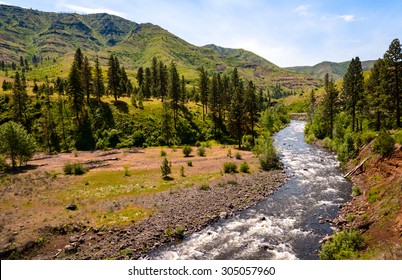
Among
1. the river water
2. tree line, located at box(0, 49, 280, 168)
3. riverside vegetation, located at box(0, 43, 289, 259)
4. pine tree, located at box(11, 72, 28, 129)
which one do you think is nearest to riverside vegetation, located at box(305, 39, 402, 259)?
the river water

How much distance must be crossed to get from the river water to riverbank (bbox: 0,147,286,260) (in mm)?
1851

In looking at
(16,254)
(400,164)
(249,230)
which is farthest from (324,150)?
(16,254)

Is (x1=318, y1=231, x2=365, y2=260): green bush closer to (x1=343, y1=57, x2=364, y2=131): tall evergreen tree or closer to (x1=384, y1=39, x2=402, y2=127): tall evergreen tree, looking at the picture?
(x1=384, y1=39, x2=402, y2=127): tall evergreen tree

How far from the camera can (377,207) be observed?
25.7 meters

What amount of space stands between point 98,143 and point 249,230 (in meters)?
58.2

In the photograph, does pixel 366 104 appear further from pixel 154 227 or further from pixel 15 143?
pixel 15 143

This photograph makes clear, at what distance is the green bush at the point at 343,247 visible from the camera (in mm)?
19272

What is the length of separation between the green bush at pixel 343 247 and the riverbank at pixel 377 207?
22.1 inches

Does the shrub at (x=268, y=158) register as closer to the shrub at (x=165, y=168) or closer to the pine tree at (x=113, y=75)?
the shrub at (x=165, y=168)

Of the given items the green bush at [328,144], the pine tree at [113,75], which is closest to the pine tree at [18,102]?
the pine tree at [113,75]

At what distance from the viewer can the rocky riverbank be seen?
75.8 feet

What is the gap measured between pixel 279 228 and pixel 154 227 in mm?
12934

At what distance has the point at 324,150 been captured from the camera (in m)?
65.1
